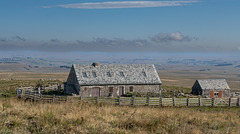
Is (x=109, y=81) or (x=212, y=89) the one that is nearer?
(x=109, y=81)

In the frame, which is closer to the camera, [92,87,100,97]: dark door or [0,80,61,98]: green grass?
[0,80,61,98]: green grass

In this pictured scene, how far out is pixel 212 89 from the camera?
45.3 meters

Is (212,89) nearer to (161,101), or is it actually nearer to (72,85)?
(161,101)

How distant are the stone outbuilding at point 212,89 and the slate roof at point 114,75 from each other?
904cm

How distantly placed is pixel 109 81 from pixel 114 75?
1809 millimetres

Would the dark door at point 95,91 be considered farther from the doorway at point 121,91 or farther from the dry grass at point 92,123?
the dry grass at point 92,123

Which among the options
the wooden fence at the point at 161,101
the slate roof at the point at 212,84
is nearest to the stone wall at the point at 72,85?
→ the wooden fence at the point at 161,101

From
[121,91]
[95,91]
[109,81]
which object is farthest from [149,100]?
[95,91]

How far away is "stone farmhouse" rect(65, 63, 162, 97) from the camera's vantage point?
38781 millimetres

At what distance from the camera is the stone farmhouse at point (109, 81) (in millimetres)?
38781

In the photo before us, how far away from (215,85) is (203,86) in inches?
93.4

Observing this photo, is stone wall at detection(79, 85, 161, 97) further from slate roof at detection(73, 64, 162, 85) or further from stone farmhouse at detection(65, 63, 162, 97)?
slate roof at detection(73, 64, 162, 85)

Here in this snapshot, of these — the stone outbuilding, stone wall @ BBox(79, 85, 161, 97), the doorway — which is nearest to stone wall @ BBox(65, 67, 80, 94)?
stone wall @ BBox(79, 85, 161, 97)

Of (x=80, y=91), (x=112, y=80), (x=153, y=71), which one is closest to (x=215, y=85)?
(x=153, y=71)
